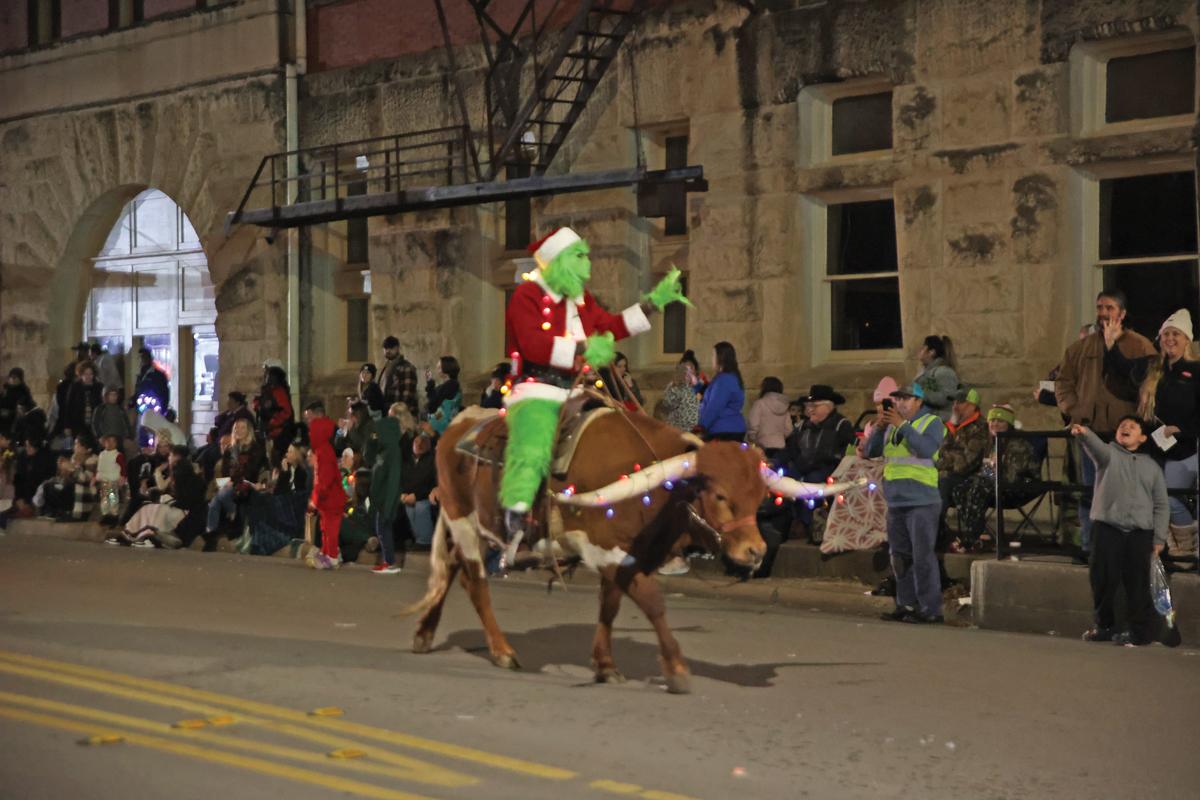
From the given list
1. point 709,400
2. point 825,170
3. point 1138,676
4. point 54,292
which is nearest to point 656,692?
point 1138,676

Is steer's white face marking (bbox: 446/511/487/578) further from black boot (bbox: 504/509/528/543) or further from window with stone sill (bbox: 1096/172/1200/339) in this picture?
window with stone sill (bbox: 1096/172/1200/339)

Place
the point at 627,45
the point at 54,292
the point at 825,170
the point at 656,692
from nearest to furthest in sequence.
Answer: the point at 656,692, the point at 825,170, the point at 627,45, the point at 54,292

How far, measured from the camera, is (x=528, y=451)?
410 inches

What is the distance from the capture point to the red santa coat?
1064 cm

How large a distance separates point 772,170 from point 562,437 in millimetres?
10173

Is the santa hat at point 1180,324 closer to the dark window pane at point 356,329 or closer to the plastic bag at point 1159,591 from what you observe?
the plastic bag at point 1159,591

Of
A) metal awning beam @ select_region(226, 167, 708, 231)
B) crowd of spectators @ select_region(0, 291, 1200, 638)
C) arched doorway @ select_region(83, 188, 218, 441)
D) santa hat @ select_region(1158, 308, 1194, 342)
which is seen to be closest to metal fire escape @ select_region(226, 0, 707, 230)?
metal awning beam @ select_region(226, 167, 708, 231)

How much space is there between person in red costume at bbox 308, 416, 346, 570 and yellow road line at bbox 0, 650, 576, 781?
7.90 metres

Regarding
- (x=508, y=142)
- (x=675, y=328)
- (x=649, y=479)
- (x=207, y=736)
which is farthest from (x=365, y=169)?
(x=207, y=736)

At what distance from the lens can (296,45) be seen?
25.6 meters

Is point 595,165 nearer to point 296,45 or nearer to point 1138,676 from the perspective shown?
point 296,45

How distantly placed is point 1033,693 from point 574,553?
2760 mm

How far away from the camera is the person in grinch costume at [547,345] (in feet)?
34.3

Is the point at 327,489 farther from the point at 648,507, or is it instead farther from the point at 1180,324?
the point at 648,507
